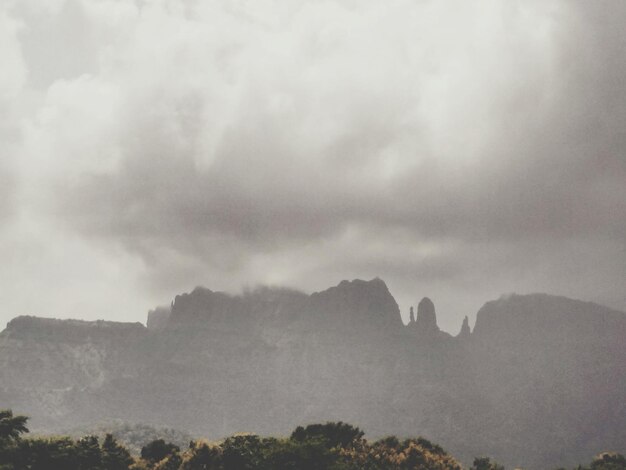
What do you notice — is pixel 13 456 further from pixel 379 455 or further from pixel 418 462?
pixel 418 462

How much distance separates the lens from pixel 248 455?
34.1 metres

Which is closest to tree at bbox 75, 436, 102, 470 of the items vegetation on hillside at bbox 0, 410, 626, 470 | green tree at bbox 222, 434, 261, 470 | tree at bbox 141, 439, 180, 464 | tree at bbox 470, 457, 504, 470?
vegetation on hillside at bbox 0, 410, 626, 470

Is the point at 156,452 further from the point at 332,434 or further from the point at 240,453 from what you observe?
the point at 332,434

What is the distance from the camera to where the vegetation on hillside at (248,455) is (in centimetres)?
3306

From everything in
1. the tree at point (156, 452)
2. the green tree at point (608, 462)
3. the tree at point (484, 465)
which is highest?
the tree at point (156, 452)

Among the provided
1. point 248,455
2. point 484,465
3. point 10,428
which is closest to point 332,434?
point 248,455

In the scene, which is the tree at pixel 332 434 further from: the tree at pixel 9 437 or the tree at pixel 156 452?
the tree at pixel 9 437

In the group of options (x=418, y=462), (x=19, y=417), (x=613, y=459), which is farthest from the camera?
(x=613, y=459)

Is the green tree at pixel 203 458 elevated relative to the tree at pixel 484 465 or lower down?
elevated

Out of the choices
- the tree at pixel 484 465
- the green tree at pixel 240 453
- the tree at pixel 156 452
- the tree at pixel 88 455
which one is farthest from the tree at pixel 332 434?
the tree at pixel 88 455

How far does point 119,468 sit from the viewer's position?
37.4 metres

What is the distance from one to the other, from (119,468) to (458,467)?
68.1ft

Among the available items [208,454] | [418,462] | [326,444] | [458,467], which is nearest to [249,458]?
[208,454]

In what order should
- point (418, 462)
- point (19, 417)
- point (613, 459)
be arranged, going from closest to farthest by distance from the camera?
point (418, 462)
point (19, 417)
point (613, 459)
